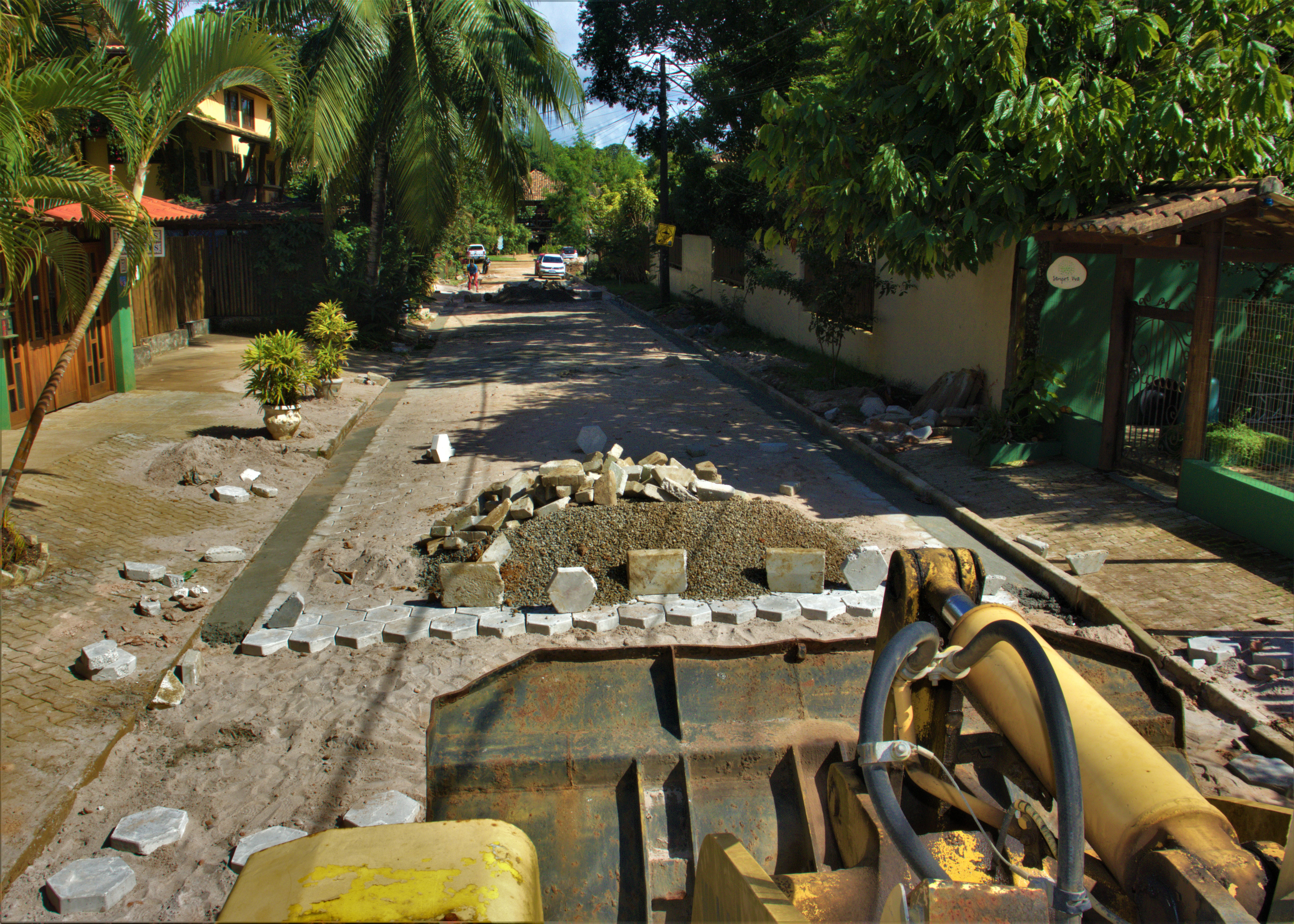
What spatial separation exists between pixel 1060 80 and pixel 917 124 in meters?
1.52

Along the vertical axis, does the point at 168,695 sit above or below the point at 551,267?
below

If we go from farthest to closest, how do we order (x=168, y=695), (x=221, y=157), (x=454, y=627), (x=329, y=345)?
1. (x=221, y=157)
2. (x=329, y=345)
3. (x=454, y=627)
4. (x=168, y=695)

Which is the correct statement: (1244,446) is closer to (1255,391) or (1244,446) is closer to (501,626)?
(1255,391)

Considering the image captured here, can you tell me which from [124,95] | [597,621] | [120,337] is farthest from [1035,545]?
[120,337]

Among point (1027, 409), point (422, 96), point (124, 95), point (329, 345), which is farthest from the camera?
point (422, 96)

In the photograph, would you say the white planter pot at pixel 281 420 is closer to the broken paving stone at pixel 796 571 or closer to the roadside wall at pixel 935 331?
the broken paving stone at pixel 796 571

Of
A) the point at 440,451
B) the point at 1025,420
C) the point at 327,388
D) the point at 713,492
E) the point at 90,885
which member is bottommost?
the point at 90,885

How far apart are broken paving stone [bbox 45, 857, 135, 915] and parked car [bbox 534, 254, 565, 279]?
4304cm

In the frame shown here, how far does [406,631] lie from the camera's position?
260 inches

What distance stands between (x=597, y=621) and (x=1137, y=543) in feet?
16.6

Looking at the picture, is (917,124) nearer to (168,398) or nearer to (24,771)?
(24,771)

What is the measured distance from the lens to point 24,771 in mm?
4750

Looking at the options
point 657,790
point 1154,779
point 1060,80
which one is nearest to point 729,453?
point 1060,80

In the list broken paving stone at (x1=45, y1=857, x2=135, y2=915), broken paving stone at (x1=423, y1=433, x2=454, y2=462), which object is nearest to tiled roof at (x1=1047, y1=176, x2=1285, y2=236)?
broken paving stone at (x1=423, y1=433, x2=454, y2=462)
